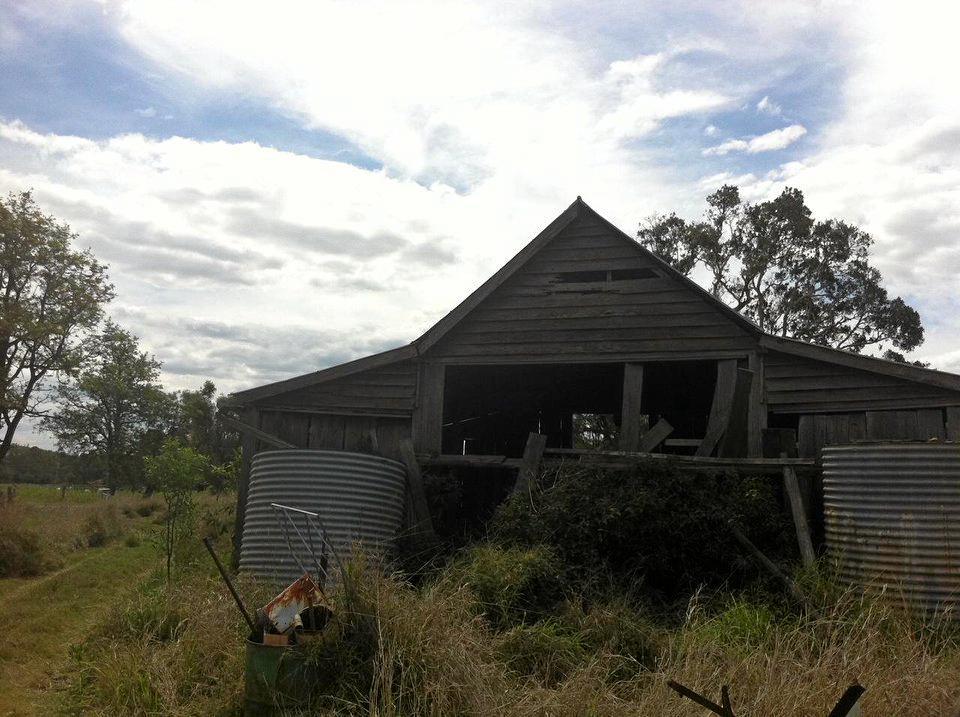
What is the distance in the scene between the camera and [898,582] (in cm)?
728

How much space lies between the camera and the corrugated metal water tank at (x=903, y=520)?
7199mm

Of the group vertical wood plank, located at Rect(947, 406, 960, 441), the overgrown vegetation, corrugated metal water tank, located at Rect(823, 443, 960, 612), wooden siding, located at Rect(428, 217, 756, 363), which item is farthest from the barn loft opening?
vertical wood plank, located at Rect(947, 406, 960, 441)

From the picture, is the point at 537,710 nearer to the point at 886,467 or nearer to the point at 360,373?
the point at 886,467

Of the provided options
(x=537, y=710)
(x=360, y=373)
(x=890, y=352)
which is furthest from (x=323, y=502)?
(x=890, y=352)

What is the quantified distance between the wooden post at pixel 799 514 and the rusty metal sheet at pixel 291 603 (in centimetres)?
532

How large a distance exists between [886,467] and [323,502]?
19.2 ft

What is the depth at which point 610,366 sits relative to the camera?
1339 cm

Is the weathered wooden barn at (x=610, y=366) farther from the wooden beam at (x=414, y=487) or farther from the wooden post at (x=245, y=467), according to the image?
the wooden beam at (x=414, y=487)

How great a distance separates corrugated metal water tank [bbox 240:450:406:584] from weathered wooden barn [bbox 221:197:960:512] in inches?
88.2

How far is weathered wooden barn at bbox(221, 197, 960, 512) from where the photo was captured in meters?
9.68

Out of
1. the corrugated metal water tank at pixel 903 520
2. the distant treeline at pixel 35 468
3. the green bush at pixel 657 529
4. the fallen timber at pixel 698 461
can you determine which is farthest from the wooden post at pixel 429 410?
the distant treeline at pixel 35 468

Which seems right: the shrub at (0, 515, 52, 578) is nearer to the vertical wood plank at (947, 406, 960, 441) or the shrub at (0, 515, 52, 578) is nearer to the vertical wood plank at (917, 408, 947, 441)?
the vertical wood plank at (917, 408, 947, 441)

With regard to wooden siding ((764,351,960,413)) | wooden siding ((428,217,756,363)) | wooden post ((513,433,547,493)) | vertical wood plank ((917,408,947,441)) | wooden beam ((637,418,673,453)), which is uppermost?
wooden siding ((428,217,756,363))

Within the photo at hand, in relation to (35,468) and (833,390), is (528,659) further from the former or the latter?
(35,468)
